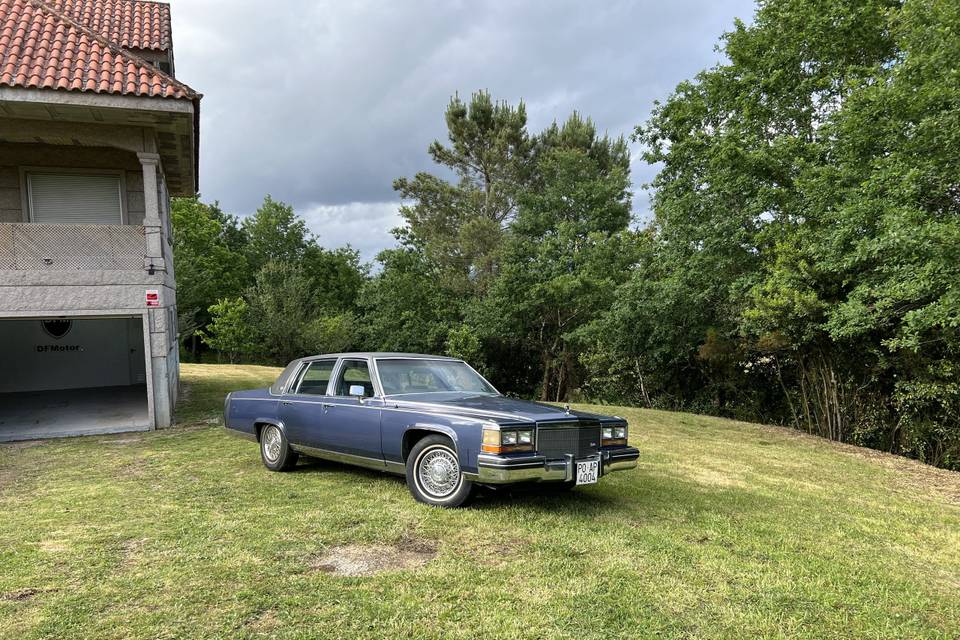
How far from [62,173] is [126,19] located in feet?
17.0

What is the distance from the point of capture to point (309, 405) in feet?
21.5

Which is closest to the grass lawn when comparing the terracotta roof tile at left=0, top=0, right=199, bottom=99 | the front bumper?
the front bumper

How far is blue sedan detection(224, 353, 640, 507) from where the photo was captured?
5.02 m

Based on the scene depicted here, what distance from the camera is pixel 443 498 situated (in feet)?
17.8

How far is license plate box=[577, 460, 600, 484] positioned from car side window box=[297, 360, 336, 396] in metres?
3.10

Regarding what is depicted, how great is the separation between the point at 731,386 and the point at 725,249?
5.25 m

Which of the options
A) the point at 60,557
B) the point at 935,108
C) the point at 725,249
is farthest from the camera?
the point at 725,249

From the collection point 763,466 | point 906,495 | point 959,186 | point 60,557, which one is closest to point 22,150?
point 60,557

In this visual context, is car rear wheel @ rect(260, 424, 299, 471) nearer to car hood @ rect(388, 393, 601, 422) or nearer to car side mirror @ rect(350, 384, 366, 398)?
car side mirror @ rect(350, 384, 366, 398)

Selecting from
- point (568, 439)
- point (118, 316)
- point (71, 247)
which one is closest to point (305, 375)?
point (568, 439)

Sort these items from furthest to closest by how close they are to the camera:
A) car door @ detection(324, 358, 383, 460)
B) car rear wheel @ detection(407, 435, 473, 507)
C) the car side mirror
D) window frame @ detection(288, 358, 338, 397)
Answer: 1. window frame @ detection(288, 358, 338, 397)
2. the car side mirror
3. car door @ detection(324, 358, 383, 460)
4. car rear wheel @ detection(407, 435, 473, 507)

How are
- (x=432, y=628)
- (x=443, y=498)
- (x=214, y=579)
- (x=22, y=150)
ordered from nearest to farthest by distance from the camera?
(x=432, y=628) < (x=214, y=579) < (x=443, y=498) < (x=22, y=150)

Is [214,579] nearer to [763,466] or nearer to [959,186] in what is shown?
[763,466]

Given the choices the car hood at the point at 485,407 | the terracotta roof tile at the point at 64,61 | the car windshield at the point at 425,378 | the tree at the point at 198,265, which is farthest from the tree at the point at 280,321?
the car hood at the point at 485,407
